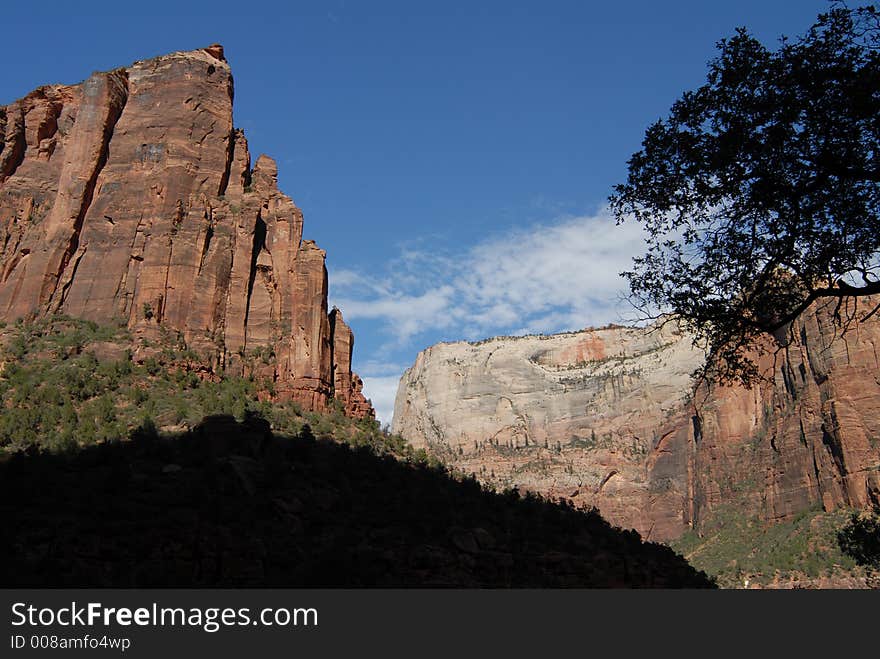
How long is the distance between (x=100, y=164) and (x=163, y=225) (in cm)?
758

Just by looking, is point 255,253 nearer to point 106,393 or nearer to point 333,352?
point 333,352

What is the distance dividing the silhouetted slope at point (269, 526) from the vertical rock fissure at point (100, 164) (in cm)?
1859

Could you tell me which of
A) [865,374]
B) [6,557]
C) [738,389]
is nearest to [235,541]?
[6,557]

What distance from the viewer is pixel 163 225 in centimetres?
4944

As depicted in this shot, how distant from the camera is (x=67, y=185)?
51875 millimetres

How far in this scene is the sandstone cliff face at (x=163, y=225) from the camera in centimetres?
4797

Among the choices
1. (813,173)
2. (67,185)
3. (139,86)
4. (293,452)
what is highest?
(139,86)

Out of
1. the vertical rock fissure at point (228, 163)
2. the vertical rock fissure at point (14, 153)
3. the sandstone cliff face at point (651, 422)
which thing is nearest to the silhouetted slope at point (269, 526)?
the vertical rock fissure at point (228, 163)

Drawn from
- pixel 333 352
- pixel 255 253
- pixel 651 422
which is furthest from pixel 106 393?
pixel 651 422

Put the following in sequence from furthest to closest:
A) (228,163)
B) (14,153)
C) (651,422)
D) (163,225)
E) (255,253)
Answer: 1. (651,422)
2. (14,153)
3. (228,163)
4. (255,253)
5. (163,225)

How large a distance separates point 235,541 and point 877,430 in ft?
245

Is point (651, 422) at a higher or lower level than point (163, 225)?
higher

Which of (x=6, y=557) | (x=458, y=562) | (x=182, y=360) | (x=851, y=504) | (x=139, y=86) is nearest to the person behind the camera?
(x=6, y=557)

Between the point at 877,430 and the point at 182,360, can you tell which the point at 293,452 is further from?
the point at 877,430
